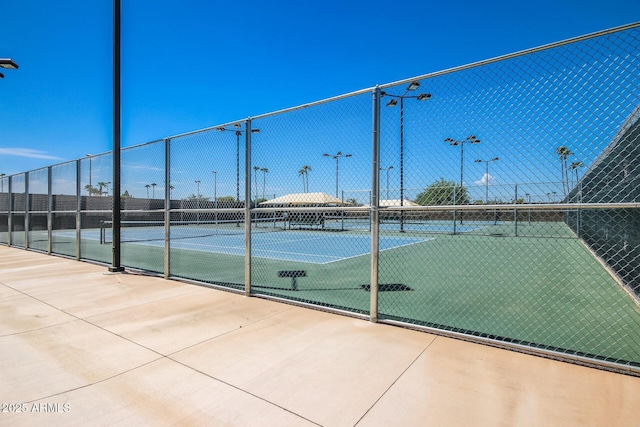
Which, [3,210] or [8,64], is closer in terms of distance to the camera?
[8,64]

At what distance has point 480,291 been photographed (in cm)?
619

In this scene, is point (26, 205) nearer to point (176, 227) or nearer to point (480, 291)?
point (176, 227)

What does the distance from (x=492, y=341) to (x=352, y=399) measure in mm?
1924

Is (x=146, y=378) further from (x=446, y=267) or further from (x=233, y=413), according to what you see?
(x=446, y=267)

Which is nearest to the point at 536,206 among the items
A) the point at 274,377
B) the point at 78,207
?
the point at 274,377

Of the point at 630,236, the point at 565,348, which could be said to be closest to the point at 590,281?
the point at 630,236

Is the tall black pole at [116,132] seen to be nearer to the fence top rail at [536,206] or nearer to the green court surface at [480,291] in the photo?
the green court surface at [480,291]

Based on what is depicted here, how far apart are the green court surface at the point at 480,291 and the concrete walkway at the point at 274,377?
808 mm

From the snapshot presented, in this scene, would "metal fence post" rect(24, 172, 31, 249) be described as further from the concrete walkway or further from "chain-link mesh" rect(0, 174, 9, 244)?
the concrete walkway

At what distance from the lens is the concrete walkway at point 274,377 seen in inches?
→ 95.4

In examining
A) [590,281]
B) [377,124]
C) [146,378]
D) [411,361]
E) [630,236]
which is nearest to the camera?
[146,378]

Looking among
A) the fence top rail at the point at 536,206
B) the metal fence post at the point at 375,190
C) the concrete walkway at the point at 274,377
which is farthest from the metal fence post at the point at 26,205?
the fence top rail at the point at 536,206

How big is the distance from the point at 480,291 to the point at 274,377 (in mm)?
4647

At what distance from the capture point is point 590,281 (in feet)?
23.2
